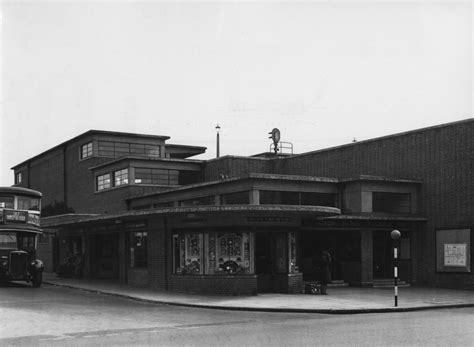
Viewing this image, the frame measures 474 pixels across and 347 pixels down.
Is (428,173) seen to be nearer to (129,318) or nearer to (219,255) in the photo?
(219,255)

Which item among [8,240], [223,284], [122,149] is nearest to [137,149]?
[122,149]

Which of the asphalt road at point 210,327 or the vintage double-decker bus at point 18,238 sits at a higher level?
the vintage double-decker bus at point 18,238

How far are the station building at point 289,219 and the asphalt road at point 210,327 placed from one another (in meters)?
4.39

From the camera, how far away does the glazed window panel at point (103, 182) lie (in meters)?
38.7

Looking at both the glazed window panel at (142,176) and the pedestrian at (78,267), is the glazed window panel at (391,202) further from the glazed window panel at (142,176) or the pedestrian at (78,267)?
the pedestrian at (78,267)

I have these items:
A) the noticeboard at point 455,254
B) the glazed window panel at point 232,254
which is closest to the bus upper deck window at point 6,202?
the glazed window panel at point 232,254

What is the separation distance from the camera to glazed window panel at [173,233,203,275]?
955 inches

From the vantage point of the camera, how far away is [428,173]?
28.8 meters

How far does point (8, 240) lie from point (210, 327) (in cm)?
1664

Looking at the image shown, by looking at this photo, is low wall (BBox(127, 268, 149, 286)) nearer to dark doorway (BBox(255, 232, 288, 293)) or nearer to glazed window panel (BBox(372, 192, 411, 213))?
dark doorway (BBox(255, 232, 288, 293))

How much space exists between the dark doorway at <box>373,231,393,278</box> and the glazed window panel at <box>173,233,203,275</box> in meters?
8.71

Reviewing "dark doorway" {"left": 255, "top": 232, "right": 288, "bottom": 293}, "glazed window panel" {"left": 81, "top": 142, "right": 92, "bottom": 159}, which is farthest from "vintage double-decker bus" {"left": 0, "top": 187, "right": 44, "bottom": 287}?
"glazed window panel" {"left": 81, "top": 142, "right": 92, "bottom": 159}

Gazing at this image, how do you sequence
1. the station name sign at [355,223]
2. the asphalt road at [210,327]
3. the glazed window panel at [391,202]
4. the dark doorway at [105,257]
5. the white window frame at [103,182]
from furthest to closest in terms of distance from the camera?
1. the white window frame at [103,182]
2. the dark doorway at [105,257]
3. the glazed window panel at [391,202]
4. the station name sign at [355,223]
5. the asphalt road at [210,327]

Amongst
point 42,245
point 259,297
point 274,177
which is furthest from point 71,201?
point 259,297
